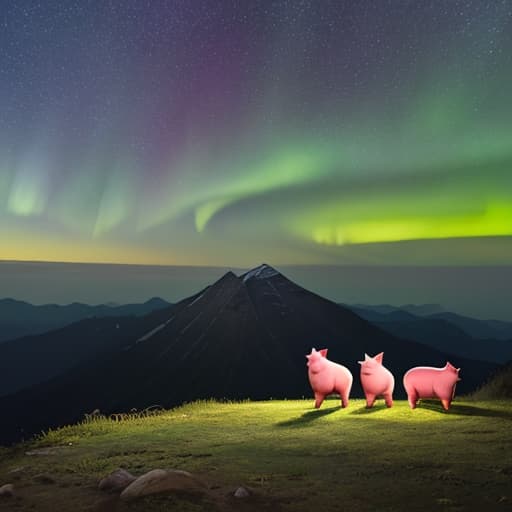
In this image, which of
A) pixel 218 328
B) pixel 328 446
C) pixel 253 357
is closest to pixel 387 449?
pixel 328 446

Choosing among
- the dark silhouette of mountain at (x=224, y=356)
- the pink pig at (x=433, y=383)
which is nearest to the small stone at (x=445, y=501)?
the pink pig at (x=433, y=383)

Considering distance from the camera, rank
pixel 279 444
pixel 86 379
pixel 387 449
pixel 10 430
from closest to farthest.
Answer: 1. pixel 387 449
2. pixel 279 444
3. pixel 10 430
4. pixel 86 379

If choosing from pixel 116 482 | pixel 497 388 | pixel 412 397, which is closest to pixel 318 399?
pixel 412 397

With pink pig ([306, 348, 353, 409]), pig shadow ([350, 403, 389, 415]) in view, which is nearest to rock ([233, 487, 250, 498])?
pig shadow ([350, 403, 389, 415])

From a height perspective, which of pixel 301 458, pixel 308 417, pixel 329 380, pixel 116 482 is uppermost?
pixel 329 380

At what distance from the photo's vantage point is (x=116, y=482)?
26.4ft

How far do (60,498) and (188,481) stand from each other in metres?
1.70

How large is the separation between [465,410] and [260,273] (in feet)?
544

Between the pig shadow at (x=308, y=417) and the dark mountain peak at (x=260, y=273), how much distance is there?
15417 cm

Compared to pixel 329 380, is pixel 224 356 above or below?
below

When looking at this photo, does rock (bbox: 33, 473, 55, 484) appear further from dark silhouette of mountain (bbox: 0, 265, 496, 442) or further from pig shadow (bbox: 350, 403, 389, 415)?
dark silhouette of mountain (bbox: 0, 265, 496, 442)

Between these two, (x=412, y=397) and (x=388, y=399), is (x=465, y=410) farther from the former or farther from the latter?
(x=388, y=399)

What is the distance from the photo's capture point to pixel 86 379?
463 feet

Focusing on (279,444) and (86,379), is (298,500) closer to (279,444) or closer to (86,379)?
(279,444)
